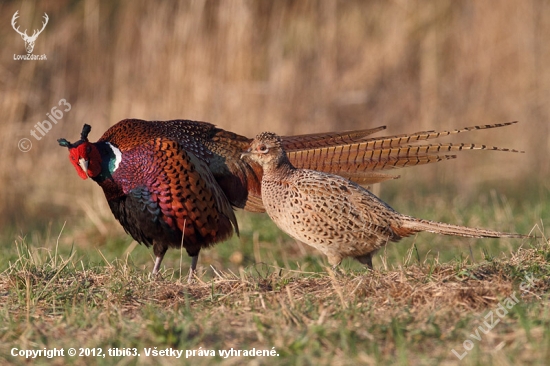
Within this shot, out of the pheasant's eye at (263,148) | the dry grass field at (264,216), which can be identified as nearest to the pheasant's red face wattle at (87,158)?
the dry grass field at (264,216)

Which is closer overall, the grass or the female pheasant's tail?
the grass

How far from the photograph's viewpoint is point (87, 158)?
5.12m

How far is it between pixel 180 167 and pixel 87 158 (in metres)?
0.61

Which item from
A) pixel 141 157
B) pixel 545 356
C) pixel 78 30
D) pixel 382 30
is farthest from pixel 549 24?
pixel 545 356

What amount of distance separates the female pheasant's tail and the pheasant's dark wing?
135 cm

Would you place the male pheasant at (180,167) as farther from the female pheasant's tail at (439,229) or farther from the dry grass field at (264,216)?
the female pheasant's tail at (439,229)

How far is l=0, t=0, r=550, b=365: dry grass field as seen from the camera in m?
3.44

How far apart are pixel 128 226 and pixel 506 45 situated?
24.7 ft

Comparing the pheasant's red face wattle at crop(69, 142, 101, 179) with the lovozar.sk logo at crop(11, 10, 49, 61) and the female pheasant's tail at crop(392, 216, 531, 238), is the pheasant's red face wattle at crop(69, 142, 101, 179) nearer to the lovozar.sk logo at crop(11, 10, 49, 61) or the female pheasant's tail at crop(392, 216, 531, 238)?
the female pheasant's tail at crop(392, 216, 531, 238)

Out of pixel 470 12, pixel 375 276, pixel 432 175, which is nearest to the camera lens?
pixel 375 276

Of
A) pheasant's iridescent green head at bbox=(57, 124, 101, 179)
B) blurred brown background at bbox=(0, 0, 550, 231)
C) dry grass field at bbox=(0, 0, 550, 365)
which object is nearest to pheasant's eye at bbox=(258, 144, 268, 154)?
dry grass field at bbox=(0, 0, 550, 365)

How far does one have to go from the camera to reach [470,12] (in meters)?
11.4

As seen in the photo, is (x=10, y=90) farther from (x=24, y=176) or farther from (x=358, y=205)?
(x=358, y=205)

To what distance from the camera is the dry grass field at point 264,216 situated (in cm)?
344
